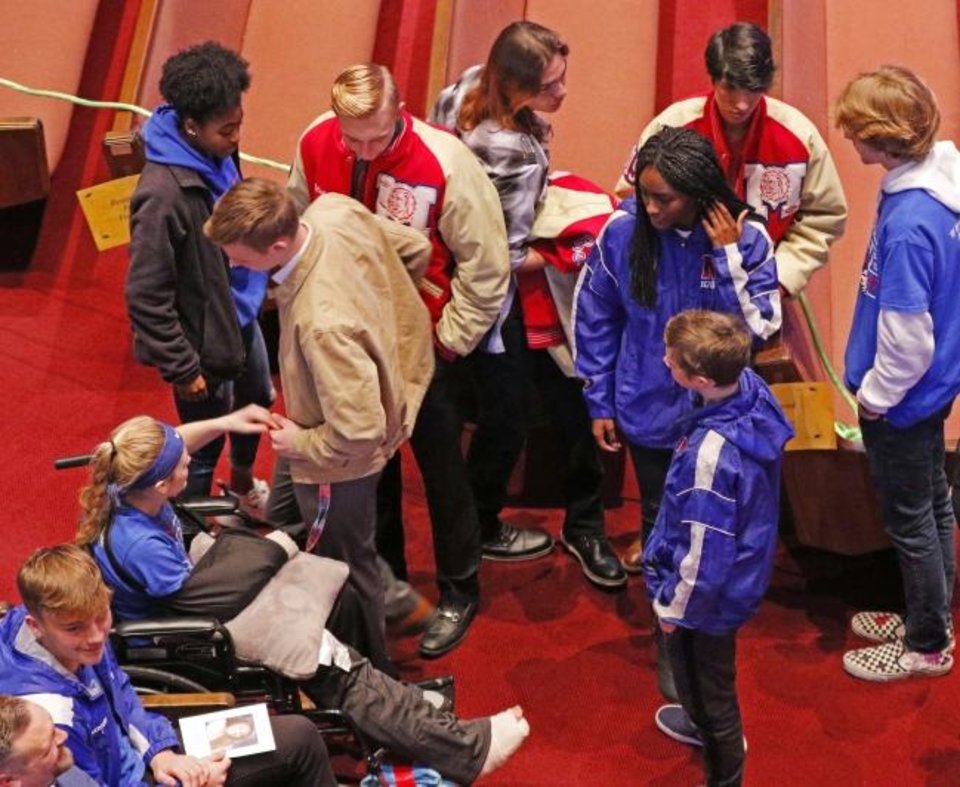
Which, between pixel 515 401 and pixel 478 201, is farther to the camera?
pixel 515 401

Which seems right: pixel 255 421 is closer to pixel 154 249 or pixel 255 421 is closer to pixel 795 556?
pixel 154 249

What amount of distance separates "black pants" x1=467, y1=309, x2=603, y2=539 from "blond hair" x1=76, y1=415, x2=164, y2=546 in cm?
99

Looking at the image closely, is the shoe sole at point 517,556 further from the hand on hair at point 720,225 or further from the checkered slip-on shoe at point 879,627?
the hand on hair at point 720,225

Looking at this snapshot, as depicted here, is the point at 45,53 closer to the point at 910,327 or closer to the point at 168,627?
the point at 168,627

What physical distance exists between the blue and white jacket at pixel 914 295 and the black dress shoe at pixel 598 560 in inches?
35.5

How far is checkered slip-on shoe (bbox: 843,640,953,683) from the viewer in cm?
346

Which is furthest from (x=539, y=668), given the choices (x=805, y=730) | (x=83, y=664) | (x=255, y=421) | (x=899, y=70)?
(x=899, y=70)

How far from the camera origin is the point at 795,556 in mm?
3900

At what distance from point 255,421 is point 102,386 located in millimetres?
1351

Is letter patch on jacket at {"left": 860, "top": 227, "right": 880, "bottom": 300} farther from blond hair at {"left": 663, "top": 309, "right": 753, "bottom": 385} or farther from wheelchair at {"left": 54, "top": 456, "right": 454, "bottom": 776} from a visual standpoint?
wheelchair at {"left": 54, "top": 456, "right": 454, "bottom": 776}

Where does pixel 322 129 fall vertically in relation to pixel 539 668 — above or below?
above

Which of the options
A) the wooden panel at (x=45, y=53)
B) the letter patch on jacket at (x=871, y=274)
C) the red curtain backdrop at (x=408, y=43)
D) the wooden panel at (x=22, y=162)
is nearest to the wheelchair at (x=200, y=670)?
the letter patch on jacket at (x=871, y=274)

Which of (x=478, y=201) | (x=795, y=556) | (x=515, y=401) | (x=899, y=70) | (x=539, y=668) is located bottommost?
(x=539, y=668)

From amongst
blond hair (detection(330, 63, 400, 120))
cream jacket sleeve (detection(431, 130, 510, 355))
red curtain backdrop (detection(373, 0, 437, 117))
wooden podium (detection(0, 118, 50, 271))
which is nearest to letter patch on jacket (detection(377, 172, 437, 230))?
cream jacket sleeve (detection(431, 130, 510, 355))
